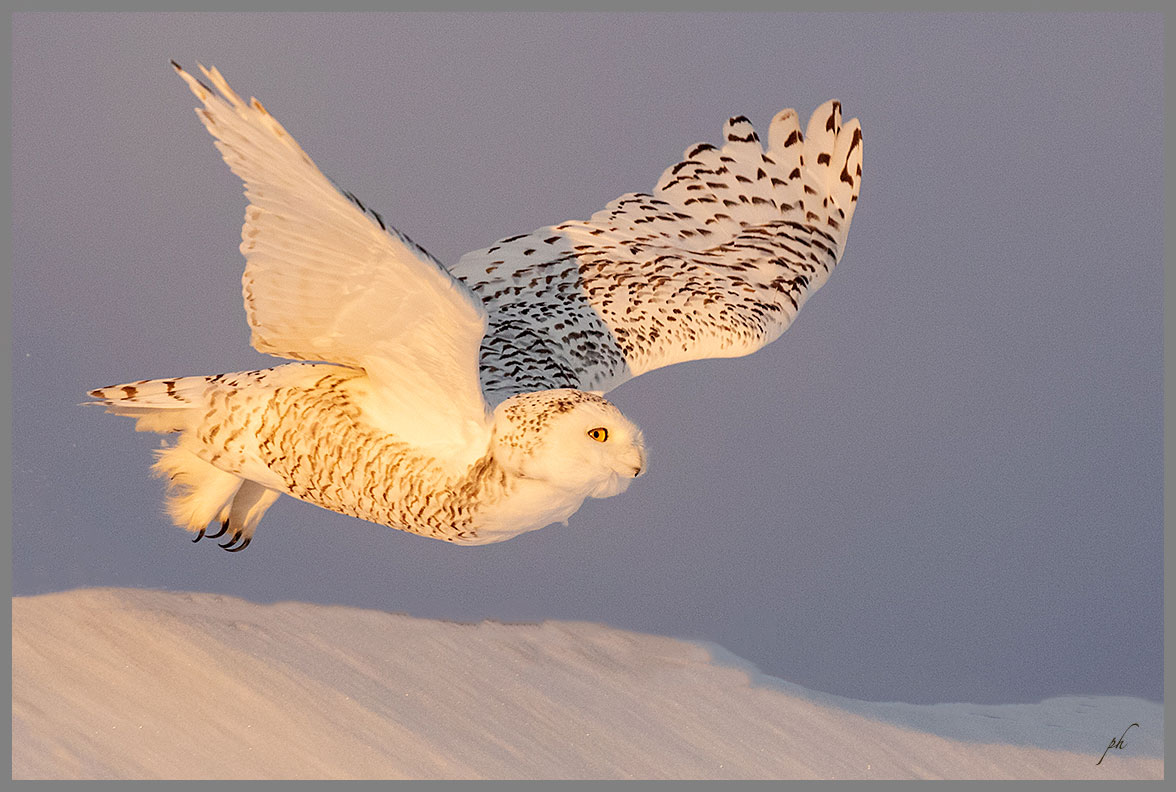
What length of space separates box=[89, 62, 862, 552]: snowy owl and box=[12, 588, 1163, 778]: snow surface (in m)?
0.77

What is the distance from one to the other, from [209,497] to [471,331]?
6.25 feet

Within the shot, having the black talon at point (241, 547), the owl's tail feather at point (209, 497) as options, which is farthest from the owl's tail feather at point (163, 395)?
the black talon at point (241, 547)

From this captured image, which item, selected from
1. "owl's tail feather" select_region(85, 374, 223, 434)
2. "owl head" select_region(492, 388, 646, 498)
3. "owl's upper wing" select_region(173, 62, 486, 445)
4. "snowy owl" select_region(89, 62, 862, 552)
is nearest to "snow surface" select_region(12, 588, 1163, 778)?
"snowy owl" select_region(89, 62, 862, 552)

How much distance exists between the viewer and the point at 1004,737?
7.43 m

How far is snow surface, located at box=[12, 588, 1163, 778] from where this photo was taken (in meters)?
5.29

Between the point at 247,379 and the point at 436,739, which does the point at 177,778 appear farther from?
the point at 247,379

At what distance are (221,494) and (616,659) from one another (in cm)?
289

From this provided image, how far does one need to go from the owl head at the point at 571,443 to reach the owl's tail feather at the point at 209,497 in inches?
62.9

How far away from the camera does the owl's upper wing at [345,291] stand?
3.30 metres

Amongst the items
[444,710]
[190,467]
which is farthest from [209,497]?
[444,710]

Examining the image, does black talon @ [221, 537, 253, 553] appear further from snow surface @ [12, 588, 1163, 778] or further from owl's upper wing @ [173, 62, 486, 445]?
owl's upper wing @ [173, 62, 486, 445]

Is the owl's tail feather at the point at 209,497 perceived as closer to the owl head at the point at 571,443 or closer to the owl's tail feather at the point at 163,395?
the owl's tail feather at the point at 163,395

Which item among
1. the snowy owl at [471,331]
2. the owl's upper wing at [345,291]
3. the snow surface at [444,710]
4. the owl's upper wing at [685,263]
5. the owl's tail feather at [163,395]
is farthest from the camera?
the snow surface at [444,710]

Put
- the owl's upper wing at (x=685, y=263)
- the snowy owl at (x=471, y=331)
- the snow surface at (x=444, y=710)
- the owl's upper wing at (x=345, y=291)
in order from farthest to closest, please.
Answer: the snow surface at (x=444, y=710), the owl's upper wing at (x=685, y=263), the snowy owl at (x=471, y=331), the owl's upper wing at (x=345, y=291)
